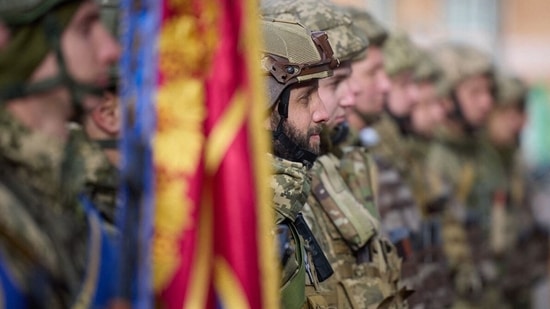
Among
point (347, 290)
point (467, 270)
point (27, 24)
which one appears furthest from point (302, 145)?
point (467, 270)

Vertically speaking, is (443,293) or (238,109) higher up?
(238,109)

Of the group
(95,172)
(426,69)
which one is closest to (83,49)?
(95,172)

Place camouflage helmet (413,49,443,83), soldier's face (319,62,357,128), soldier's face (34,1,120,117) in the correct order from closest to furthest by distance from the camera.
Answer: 1. soldier's face (34,1,120,117)
2. soldier's face (319,62,357,128)
3. camouflage helmet (413,49,443,83)

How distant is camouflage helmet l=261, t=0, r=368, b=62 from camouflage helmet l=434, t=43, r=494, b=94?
22.6 feet

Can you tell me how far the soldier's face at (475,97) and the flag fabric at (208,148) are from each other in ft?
37.3

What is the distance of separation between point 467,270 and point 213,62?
375 inches

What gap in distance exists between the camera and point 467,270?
14242 mm

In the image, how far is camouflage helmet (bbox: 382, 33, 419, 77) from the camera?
12.7 metres

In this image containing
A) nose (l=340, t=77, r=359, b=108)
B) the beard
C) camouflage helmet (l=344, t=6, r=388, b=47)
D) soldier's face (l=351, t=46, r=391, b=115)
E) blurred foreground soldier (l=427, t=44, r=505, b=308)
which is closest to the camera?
the beard

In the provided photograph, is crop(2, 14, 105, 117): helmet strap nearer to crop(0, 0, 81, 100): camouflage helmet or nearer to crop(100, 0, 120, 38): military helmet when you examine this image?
crop(0, 0, 81, 100): camouflage helmet

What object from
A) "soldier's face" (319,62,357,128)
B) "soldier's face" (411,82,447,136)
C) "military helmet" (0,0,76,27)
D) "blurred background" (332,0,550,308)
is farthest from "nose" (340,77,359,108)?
"blurred background" (332,0,550,308)

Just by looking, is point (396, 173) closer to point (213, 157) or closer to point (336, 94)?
point (336, 94)

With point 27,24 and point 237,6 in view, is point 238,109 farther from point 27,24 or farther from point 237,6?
point 27,24

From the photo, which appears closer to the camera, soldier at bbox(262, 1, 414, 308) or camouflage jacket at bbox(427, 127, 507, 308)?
soldier at bbox(262, 1, 414, 308)
